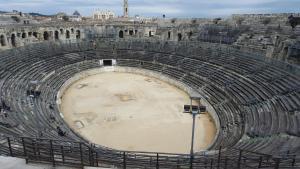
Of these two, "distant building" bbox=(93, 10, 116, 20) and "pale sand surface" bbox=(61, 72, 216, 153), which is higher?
"distant building" bbox=(93, 10, 116, 20)

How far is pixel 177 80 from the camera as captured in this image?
3697 cm

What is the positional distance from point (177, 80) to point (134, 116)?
11.9m

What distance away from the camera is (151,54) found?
45.8 m

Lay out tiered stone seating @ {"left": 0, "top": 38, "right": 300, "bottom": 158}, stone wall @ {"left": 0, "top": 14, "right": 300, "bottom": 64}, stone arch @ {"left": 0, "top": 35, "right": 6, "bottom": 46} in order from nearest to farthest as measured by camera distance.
Result: 1. tiered stone seating @ {"left": 0, "top": 38, "right": 300, "bottom": 158}
2. stone wall @ {"left": 0, "top": 14, "right": 300, "bottom": 64}
3. stone arch @ {"left": 0, "top": 35, "right": 6, "bottom": 46}

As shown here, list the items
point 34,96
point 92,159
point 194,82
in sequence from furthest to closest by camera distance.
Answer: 1. point 194,82
2. point 34,96
3. point 92,159

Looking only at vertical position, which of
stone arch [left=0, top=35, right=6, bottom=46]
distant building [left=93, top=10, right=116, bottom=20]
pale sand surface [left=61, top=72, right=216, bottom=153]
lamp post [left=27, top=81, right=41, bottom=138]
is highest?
distant building [left=93, top=10, right=116, bottom=20]

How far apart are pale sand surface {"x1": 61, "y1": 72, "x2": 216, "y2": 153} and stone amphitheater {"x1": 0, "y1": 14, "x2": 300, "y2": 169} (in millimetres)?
1517

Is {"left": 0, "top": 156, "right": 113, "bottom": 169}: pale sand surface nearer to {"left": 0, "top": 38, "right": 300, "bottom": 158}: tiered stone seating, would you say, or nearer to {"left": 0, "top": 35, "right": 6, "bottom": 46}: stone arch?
{"left": 0, "top": 38, "right": 300, "bottom": 158}: tiered stone seating

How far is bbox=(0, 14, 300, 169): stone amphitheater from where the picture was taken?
13.0 m

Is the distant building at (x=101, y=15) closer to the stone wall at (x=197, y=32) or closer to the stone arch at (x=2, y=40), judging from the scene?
the stone wall at (x=197, y=32)

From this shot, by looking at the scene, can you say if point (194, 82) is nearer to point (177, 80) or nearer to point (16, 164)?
point (177, 80)

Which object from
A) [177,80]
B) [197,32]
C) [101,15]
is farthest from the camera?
[101,15]

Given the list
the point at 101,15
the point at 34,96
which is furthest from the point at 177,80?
the point at 101,15

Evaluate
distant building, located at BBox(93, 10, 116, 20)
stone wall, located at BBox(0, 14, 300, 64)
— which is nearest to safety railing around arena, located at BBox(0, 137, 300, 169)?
stone wall, located at BBox(0, 14, 300, 64)
